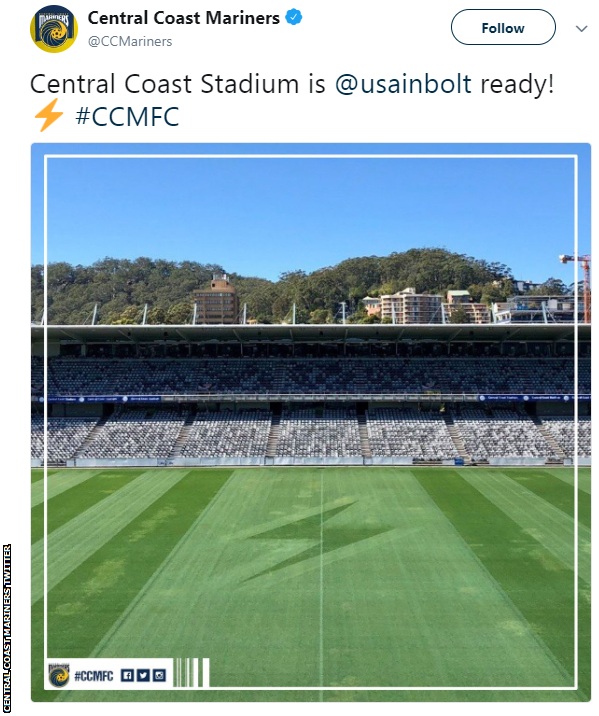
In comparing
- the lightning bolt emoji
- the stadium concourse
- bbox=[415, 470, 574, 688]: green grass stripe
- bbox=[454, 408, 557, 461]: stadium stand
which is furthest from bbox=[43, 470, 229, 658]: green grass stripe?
bbox=[454, 408, 557, 461]: stadium stand

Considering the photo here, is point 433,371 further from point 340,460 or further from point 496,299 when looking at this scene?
point 496,299

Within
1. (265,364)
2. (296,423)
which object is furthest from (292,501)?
(265,364)

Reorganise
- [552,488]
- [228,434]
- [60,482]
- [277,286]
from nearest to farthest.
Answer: [552,488] → [60,482] → [228,434] → [277,286]

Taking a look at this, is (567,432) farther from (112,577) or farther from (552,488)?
(112,577)

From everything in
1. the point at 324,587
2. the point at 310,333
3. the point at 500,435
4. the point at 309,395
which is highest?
the point at 310,333

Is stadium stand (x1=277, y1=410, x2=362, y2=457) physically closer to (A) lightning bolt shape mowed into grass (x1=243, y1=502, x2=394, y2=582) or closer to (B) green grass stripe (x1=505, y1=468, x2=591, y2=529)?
(B) green grass stripe (x1=505, y1=468, x2=591, y2=529)

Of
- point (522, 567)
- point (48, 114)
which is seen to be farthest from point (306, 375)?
point (48, 114)
